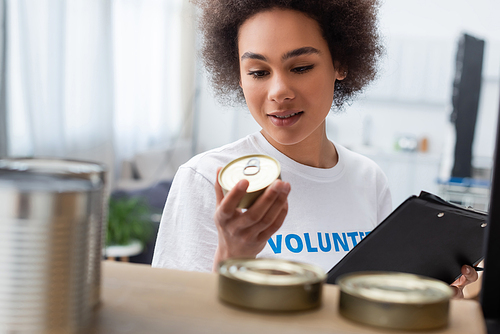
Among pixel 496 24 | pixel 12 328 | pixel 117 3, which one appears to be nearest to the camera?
pixel 12 328

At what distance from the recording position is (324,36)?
1161 mm

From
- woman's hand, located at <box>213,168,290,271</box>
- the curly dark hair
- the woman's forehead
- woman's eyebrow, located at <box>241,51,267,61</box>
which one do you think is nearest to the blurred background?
the curly dark hair

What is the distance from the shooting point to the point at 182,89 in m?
4.55

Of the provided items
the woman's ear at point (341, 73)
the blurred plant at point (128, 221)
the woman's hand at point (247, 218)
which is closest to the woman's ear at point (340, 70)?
the woman's ear at point (341, 73)

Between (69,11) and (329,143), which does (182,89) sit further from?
(329,143)

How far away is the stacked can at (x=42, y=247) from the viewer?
0.28 metres

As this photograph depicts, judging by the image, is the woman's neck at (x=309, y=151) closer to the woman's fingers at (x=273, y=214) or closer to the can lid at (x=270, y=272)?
the woman's fingers at (x=273, y=214)

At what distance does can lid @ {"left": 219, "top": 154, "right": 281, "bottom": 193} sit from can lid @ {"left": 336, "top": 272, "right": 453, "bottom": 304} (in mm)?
223

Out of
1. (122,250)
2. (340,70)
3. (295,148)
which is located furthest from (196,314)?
(122,250)

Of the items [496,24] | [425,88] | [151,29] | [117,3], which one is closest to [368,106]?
[425,88]

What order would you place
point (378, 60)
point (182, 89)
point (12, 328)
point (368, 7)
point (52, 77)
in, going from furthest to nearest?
point (182, 89) → point (52, 77) → point (378, 60) → point (368, 7) → point (12, 328)

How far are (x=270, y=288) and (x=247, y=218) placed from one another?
0.89 feet

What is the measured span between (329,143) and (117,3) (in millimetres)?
2404

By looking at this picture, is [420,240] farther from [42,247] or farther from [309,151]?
[42,247]
